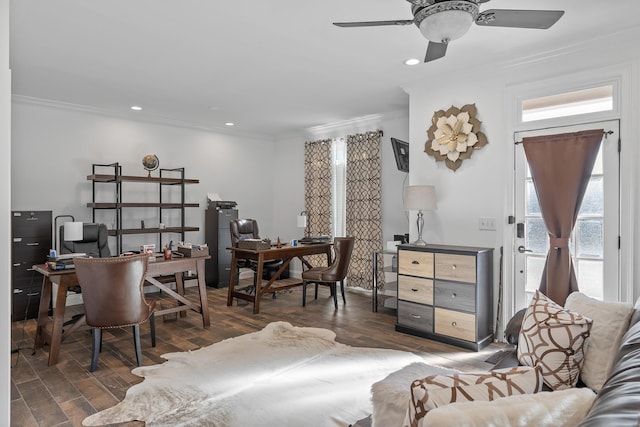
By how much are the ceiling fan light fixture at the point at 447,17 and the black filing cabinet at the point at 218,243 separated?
4842mm

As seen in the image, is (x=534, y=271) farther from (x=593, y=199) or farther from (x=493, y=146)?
(x=493, y=146)

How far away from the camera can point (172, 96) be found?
4.81 meters

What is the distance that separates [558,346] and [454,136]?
2.70 meters

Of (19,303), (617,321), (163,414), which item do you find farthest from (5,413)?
(19,303)

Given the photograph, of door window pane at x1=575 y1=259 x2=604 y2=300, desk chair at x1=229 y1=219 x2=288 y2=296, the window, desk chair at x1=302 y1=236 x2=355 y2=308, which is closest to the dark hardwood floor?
desk chair at x1=302 y1=236 x2=355 y2=308

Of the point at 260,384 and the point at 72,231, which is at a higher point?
the point at 72,231

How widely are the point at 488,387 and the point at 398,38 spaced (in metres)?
2.93

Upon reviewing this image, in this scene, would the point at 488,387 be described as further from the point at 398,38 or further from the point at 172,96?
the point at 172,96

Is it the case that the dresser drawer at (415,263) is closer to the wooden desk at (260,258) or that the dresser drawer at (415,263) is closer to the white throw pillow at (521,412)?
the wooden desk at (260,258)

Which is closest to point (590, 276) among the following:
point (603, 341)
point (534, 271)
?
point (534, 271)

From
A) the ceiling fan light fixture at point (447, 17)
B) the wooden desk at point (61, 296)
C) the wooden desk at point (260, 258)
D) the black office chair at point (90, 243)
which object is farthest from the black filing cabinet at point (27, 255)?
the ceiling fan light fixture at point (447, 17)

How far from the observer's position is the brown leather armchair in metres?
2.98

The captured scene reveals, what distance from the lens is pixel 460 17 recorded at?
2.02m

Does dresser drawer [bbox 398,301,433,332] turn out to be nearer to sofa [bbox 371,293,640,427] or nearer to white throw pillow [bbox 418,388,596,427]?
sofa [bbox 371,293,640,427]
